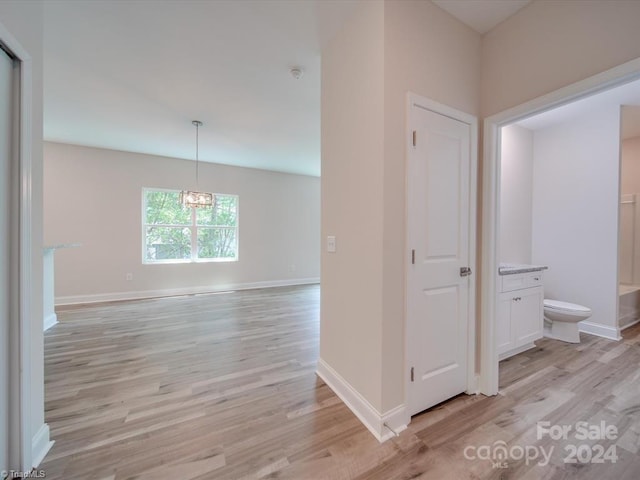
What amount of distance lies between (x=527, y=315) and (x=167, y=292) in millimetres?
5780

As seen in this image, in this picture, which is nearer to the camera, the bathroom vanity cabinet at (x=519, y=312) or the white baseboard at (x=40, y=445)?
the white baseboard at (x=40, y=445)

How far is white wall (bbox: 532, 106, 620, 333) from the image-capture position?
3008 millimetres

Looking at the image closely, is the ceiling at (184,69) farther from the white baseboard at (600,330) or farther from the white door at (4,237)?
the white baseboard at (600,330)

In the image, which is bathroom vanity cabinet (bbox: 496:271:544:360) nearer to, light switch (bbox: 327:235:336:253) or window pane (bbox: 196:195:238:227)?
light switch (bbox: 327:235:336:253)

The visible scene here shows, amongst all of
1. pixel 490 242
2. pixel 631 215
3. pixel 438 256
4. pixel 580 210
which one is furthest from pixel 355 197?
pixel 631 215

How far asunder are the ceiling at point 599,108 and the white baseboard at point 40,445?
4476 mm

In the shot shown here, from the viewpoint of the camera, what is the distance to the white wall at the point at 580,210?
301 centimetres

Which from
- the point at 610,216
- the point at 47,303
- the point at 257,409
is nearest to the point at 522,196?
the point at 610,216

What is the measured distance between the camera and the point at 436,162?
67.3 inches

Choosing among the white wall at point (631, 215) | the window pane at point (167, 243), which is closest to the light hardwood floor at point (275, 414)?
the white wall at point (631, 215)

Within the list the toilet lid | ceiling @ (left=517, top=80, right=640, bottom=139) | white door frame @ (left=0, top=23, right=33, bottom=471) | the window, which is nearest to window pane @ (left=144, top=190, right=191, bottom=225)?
the window

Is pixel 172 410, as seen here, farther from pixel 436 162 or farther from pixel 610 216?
pixel 610 216

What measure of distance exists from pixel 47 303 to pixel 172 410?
2.98 metres

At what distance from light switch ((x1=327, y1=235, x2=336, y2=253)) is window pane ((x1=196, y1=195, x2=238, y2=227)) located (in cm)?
423
